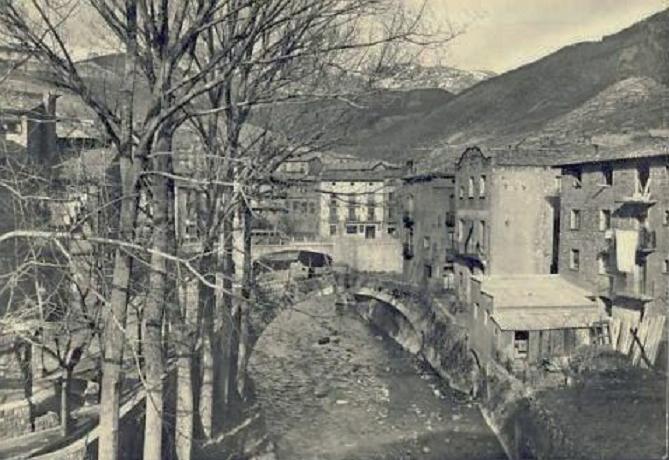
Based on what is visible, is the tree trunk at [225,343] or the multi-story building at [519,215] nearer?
the tree trunk at [225,343]

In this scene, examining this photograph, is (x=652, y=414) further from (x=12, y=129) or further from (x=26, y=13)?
(x=12, y=129)

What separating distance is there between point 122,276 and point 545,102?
123 m

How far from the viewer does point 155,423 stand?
33.5ft

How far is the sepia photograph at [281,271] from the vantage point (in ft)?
30.0

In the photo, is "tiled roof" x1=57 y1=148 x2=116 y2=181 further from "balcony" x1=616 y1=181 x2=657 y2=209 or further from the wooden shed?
A: "balcony" x1=616 y1=181 x2=657 y2=209

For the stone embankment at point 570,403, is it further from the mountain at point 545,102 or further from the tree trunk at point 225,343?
the mountain at point 545,102

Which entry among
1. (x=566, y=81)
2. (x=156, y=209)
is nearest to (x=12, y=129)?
(x=156, y=209)

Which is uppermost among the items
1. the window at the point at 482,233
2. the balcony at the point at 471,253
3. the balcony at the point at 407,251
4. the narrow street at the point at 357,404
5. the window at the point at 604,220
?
the window at the point at 604,220

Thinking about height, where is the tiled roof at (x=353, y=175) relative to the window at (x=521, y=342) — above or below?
above

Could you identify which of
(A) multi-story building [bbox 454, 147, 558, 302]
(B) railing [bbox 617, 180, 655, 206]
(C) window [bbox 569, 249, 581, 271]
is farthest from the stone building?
(A) multi-story building [bbox 454, 147, 558, 302]

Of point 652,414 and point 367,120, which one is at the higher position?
point 367,120

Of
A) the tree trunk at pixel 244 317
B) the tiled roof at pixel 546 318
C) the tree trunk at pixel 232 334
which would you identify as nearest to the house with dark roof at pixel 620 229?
the tiled roof at pixel 546 318

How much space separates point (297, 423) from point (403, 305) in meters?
14.3

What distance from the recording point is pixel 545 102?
123000mm
